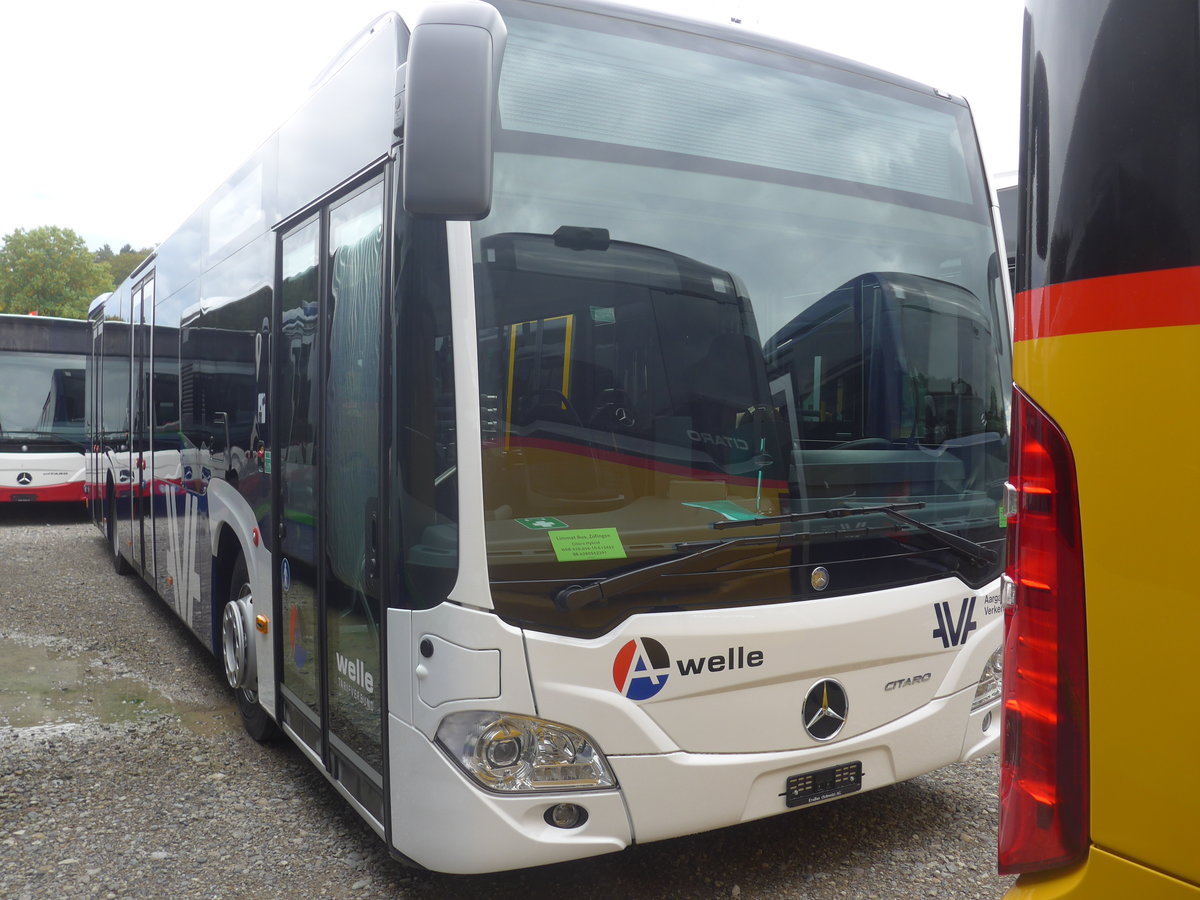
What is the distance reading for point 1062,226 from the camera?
1.57 metres

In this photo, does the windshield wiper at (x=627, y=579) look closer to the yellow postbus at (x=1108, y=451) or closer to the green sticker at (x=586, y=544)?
the green sticker at (x=586, y=544)

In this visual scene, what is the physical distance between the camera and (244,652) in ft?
15.8

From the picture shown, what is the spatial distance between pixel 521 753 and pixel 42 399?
14.3 m

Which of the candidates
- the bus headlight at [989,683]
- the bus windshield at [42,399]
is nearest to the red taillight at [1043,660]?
the bus headlight at [989,683]

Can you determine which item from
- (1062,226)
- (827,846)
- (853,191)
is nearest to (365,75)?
(853,191)

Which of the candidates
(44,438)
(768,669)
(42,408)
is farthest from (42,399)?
(768,669)

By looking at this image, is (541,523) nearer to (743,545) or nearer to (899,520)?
(743,545)

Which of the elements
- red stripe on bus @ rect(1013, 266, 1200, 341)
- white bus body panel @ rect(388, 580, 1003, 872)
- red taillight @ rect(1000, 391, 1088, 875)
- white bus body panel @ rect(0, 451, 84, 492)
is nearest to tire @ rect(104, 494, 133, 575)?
white bus body panel @ rect(0, 451, 84, 492)

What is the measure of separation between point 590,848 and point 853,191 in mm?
2234

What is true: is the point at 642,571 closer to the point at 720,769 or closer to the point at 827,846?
the point at 720,769

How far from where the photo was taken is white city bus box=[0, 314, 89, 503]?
1446cm

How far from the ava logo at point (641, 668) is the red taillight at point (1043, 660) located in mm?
1241

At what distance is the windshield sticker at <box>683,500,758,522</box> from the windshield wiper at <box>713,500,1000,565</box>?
0.4 inches

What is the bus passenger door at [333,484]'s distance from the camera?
10.6ft
